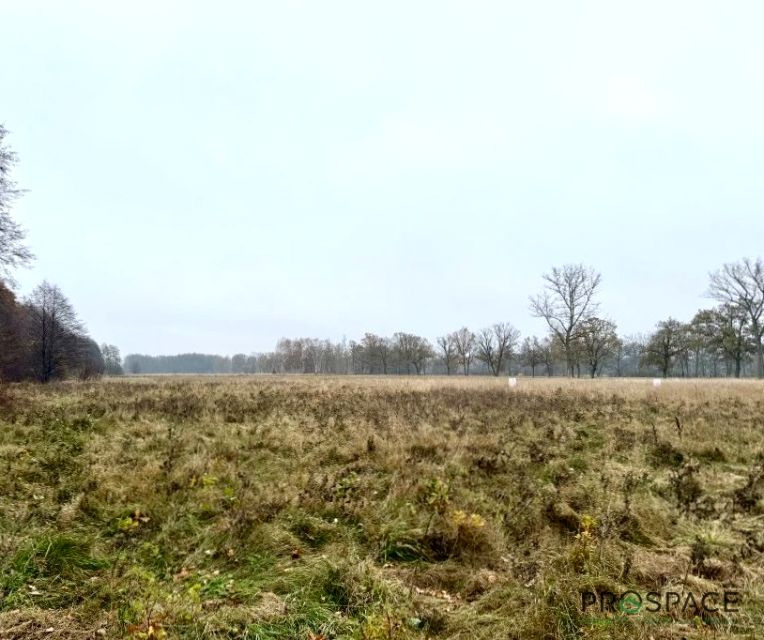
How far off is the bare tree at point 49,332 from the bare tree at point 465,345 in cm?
5654

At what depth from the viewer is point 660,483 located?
6.55 meters

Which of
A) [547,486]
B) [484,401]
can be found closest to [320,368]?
[484,401]

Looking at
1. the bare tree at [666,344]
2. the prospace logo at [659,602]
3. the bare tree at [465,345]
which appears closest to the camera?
the prospace logo at [659,602]

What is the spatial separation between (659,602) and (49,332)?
45.6 metres

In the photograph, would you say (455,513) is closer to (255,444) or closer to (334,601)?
(334,601)

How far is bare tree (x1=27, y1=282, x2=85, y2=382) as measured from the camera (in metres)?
36.0

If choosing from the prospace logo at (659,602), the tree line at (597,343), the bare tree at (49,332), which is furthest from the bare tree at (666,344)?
the bare tree at (49,332)

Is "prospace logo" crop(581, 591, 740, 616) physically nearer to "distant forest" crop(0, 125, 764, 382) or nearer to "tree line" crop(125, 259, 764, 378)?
"distant forest" crop(0, 125, 764, 382)

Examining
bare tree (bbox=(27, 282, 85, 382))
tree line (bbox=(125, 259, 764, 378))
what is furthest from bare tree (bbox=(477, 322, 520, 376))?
bare tree (bbox=(27, 282, 85, 382))

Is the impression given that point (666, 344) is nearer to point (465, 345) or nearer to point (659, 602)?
point (465, 345)

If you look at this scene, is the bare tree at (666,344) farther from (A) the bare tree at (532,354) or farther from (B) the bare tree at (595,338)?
(A) the bare tree at (532,354)

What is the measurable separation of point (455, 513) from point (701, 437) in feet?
22.6

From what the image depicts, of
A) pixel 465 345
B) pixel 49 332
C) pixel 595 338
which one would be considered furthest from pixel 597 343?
pixel 49 332

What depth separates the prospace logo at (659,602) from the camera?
3402 mm
